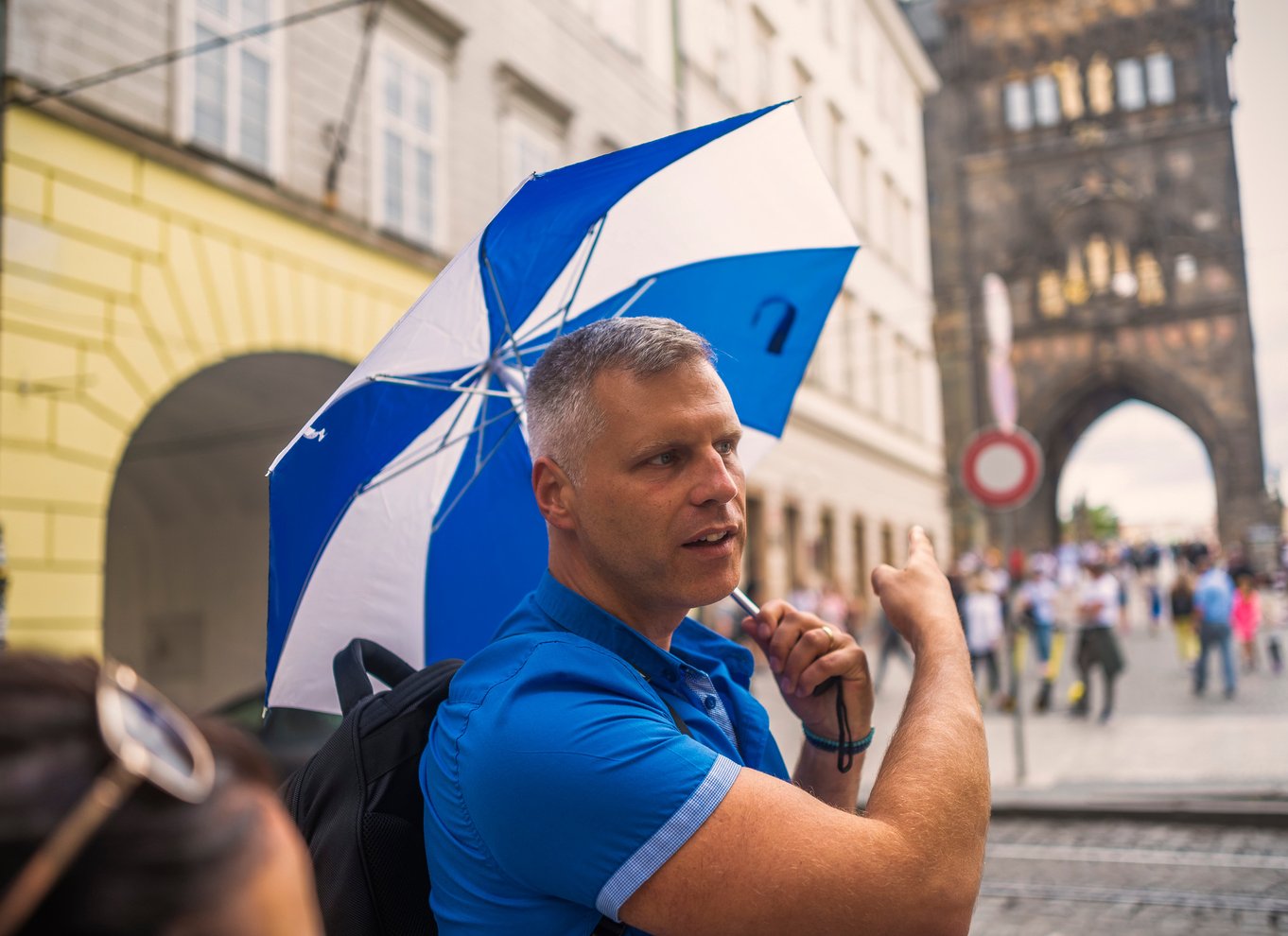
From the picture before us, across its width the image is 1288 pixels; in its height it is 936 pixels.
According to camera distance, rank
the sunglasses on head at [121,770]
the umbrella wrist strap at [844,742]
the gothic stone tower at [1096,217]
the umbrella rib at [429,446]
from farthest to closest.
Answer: the gothic stone tower at [1096,217]
the umbrella rib at [429,446]
the umbrella wrist strap at [844,742]
the sunglasses on head at [121,770]

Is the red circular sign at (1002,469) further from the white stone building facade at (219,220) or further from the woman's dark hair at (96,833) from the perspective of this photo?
the woman's dark hair at (96,833)

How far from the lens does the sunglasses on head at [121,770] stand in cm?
64

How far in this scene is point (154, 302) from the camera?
10.9 m

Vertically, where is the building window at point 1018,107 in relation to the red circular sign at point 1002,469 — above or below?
above

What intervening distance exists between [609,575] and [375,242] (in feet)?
39.9

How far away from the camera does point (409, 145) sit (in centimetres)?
1420

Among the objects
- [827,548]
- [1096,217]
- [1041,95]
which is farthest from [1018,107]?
[827,548]

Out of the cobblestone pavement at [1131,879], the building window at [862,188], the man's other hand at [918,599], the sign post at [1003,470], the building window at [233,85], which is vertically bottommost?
the cobblestone pavement at [1131,879]

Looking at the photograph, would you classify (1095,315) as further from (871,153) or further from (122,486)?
(122,486)

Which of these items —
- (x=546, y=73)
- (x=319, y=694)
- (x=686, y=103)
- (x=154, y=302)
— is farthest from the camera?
(x=686, y=103)

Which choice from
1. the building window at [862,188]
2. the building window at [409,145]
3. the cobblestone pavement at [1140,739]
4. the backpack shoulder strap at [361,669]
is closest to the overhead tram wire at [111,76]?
the building window at [409,145]

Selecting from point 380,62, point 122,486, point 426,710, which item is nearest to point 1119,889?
point 426,710

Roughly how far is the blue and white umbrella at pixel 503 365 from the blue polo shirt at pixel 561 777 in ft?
2.79

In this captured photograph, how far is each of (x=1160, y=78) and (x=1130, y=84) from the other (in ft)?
3.48
